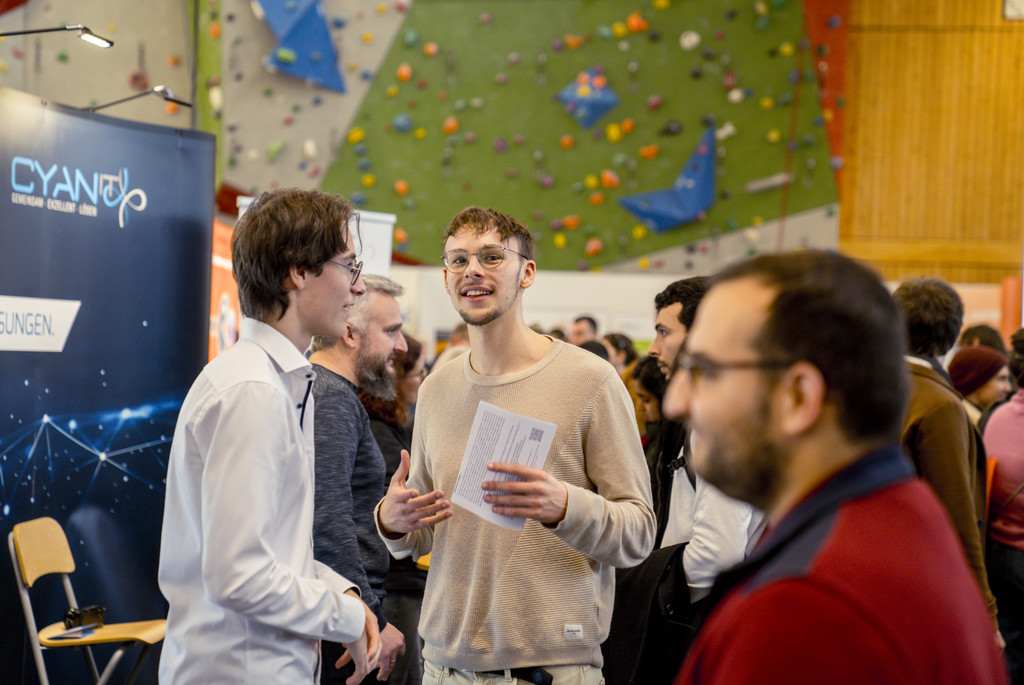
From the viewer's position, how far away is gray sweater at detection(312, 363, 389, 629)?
2004 mm

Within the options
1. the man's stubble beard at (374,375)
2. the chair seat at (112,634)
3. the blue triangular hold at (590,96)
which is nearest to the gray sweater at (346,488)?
the man's stubble beard at (374,375)

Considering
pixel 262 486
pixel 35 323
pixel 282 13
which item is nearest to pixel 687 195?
pixel 282 13

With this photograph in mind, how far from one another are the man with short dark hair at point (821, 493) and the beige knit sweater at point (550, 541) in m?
0.91

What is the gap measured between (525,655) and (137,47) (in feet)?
31.3

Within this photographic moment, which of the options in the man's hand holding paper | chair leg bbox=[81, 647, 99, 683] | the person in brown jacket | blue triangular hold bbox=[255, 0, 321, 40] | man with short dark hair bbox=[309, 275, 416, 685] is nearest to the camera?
the man's hand holding paper

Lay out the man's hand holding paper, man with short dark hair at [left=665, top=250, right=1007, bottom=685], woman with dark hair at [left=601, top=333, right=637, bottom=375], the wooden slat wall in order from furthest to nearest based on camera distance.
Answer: the wooden slat wall, woman with dark hair at [left=601, top=333, right=637, bottom=375], the man's hand holding paper, man with short dark hair at [left=665, top=250, right=1007, bottom=685]

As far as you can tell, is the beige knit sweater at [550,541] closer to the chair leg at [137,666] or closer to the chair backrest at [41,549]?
the chair leg at [137,666]

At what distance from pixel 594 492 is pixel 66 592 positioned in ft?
7.79

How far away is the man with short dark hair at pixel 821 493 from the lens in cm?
65

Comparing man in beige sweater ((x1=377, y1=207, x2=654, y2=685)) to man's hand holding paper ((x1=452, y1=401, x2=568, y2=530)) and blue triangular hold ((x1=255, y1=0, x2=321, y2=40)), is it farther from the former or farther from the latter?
blue triangular hold ((x1=255, y1=0, x2=321, y2=40))

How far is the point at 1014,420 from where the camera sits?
3092 mm

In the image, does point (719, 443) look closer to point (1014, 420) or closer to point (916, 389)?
point (916, 389)

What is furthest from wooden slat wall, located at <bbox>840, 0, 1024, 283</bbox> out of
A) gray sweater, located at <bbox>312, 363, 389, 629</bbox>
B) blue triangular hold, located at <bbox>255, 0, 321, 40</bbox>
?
gray sweater, located at <bbox>312, 363, 389, 629</bbox>

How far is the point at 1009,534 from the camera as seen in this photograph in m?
2.98
